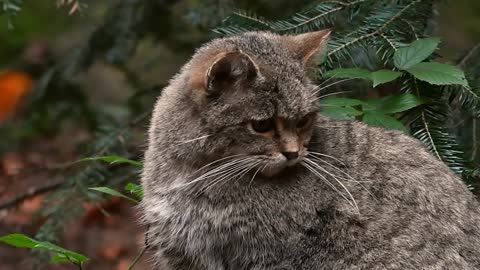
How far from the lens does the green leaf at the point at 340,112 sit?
11.8 feet

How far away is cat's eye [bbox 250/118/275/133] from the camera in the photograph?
3309 mm

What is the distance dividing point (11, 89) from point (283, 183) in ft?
17.1

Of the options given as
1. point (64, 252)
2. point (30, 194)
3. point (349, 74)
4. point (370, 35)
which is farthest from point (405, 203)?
point (30, 194)

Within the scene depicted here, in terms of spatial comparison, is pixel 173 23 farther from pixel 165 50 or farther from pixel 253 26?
pixel 253 26

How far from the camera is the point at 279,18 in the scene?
461cm

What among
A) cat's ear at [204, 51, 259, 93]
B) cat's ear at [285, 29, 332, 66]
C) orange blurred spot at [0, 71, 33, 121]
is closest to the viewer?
cat's ear at [204, 51, 259, 93]

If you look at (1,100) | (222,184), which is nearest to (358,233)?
(222,184)

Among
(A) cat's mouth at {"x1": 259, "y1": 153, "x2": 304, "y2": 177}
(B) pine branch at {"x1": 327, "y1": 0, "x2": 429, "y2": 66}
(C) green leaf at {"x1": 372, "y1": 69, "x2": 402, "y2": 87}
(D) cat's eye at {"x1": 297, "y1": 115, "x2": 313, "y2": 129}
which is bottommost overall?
(A) cat's mouth at {"x1": 259, "y1": 153, "x2": 304, "y2": 177}

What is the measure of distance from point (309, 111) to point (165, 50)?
9.23 feet

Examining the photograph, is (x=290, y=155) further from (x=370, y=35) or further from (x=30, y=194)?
(x=30, y=194)

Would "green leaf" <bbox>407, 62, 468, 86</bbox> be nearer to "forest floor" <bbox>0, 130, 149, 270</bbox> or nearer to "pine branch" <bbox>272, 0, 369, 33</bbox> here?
"pine branch" <bbox>272, 0, 369, 33</bbox>

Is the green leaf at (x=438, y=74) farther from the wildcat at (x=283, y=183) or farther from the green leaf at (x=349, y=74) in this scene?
the wildcat at (x=283, y=183)

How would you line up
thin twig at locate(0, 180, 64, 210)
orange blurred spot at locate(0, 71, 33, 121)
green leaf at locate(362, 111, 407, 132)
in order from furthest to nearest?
1. orange blurred spot at locate(0, 71, 33, 121)
2. thin twig at locate(0, 180, 64, 210)
3. green leaf at locate(362, 111, 407, 132)

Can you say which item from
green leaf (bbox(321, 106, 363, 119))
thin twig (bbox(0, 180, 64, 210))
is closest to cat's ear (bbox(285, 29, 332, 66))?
green leaf (bbox(321, 106, 363, 119))
